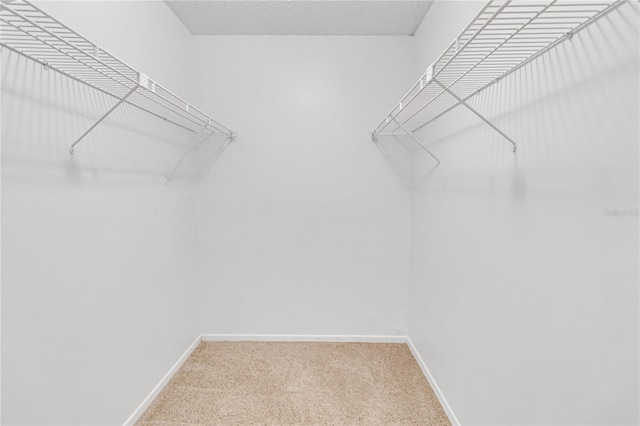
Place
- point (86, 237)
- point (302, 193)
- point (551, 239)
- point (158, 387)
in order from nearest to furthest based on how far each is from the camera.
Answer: point (551, 239) < point (86, 237) < point (158, 387) < point (302, 193)

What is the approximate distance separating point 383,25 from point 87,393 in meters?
2.65

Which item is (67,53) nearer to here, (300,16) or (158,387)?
(300,16)

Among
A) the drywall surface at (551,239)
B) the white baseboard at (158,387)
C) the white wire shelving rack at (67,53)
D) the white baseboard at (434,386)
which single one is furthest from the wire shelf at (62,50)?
the white baseboard at (434,386)

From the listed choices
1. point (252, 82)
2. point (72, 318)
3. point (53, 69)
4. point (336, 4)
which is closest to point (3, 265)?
A: point (72, 318)

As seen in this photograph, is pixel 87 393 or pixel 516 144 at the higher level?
pixel 516 144

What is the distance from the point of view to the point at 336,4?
6.61 feet

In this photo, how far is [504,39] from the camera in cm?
97

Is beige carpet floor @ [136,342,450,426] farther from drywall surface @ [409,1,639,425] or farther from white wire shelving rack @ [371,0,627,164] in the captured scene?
white wire shelving rack @ [371,0,627,164]

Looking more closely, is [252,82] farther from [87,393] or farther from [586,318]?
[586,318]

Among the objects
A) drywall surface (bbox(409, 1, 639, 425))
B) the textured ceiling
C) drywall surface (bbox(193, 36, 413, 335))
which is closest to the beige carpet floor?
A: drywall surface (bbox(193, 36, 413, 335))

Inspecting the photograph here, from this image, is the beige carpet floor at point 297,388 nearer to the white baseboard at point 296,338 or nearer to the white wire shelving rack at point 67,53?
the white baseboard at point 296,338

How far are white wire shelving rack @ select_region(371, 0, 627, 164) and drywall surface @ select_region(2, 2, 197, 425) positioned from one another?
1.32 metres

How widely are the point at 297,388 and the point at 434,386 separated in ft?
2.69

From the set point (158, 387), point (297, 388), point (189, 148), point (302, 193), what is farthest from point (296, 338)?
point (189, 148)
